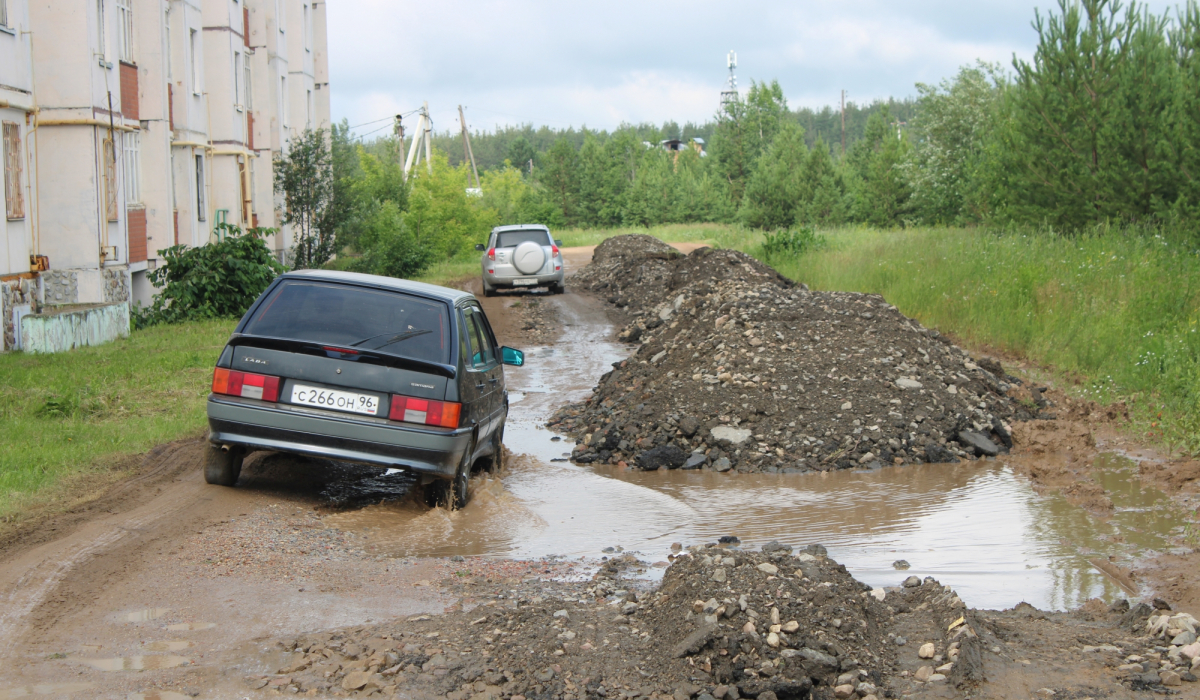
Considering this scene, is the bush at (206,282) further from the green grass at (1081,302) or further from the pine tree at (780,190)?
the pine tree at (780,190)

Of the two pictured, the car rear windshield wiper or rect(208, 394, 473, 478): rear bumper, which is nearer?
rect(208, 394, 473, 478): rear bumper

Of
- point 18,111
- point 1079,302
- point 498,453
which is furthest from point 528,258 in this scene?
point 498,453

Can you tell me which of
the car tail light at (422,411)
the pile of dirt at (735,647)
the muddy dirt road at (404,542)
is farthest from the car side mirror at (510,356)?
the pile of dirt at (735,647)

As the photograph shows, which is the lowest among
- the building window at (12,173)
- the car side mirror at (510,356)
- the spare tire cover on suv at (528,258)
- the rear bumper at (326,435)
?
the rear bumper at (326,435)

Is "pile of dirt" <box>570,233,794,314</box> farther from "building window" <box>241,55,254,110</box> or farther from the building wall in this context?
"building window" <box>241,55,254,110</box>

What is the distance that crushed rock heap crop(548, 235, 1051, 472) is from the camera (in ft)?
30.8

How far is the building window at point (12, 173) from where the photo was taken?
16.0m

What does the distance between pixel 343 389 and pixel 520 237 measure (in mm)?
19825

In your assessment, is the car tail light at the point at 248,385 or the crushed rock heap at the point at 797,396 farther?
the crushed rock heap at the point at 797,396

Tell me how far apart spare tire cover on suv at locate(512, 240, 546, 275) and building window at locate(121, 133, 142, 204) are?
29.0 ft

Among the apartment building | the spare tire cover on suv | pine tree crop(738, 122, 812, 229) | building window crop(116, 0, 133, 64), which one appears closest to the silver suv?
the spare tire cover on suv

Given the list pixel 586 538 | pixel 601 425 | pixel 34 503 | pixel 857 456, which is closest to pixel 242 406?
pixel 34 503

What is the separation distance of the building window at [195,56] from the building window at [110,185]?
6323mm

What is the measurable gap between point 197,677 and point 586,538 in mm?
3205
